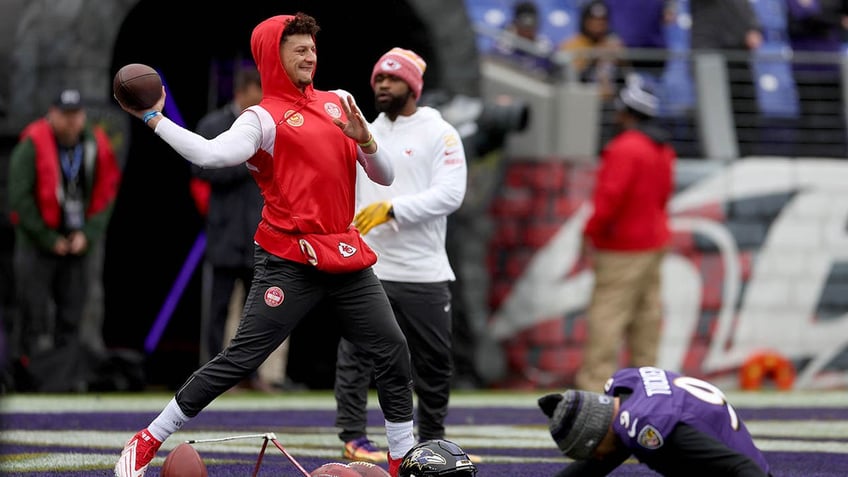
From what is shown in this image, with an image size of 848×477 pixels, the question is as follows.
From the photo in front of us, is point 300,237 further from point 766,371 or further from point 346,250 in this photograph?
point 766,371

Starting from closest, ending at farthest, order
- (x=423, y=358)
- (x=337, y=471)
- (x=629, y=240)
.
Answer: (x=337, y=471)
(x=423, y=358)
(x=629, y=240)

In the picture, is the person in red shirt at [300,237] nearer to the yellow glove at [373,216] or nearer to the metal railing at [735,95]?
the yellow glove at [373,216]

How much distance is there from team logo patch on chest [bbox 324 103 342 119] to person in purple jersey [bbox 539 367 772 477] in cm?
146

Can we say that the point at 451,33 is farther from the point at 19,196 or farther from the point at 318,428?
the point at 318,428

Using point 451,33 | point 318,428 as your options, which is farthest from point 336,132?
point 451,33

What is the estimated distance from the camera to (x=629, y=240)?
11531 millimetres

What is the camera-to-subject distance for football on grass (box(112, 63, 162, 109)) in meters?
5.64

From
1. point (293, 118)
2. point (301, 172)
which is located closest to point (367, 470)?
point (301, 172)

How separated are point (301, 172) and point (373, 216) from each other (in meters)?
1.03

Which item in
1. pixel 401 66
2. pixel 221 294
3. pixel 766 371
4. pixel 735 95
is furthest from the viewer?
pixel 735 95

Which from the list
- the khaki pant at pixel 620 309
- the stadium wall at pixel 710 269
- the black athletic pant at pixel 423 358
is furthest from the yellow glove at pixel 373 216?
the stadium wall at pixel 710 269

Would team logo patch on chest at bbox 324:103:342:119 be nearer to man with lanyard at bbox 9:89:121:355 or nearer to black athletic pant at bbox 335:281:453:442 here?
black athletic pant at bbox 335:281:453:442

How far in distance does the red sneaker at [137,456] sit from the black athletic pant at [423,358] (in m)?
1.54

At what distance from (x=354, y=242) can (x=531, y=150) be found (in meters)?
7.29
